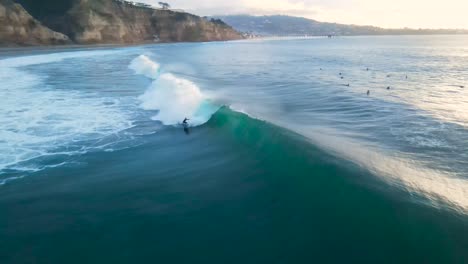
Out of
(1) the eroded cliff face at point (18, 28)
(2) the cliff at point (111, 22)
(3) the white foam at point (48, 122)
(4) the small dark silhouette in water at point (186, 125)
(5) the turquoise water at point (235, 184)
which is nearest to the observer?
(5) the turquoise water at point (235, 184)

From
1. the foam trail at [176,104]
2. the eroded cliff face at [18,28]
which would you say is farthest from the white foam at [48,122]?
the eroded cliff face at [18,28]

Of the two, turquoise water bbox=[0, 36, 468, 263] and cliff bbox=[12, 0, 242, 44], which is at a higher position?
cliff bbox=[12, 0, 242, 44]

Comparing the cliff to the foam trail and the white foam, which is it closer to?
the white foam

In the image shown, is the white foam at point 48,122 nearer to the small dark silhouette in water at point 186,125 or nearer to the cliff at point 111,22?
the small dark silhouette in water at point 186,125

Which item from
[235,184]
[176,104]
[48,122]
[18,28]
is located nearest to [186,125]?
[176,104]

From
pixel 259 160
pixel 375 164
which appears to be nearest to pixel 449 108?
pixel 375 164

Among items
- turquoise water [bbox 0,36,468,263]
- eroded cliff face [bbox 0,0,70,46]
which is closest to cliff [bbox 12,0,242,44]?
eroded cliff face [bbox 0,0,70,46]

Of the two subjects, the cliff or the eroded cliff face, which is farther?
the cliff

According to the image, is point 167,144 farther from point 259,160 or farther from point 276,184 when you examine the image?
point 276,184
